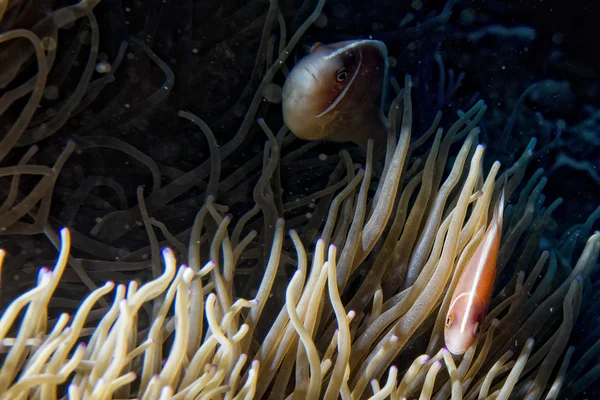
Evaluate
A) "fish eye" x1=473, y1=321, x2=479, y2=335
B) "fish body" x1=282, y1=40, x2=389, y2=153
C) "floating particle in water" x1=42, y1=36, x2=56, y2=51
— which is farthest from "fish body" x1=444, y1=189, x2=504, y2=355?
"floating particle in water" x1=42, y1=36, x2=56, y2=51

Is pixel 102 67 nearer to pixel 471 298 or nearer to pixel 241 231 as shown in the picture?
pixel 241 231

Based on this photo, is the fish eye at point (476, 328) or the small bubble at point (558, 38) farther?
the small bubble at point (558, 38)

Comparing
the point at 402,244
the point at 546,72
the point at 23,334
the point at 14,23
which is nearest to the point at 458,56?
the point at 546,72

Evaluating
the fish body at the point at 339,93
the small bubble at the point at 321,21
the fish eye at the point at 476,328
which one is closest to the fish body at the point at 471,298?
the fish eye at the point at 476,328

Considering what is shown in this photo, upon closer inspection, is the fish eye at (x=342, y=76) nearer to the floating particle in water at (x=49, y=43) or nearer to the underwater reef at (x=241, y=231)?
the underwater reef at (x=241, y=231)

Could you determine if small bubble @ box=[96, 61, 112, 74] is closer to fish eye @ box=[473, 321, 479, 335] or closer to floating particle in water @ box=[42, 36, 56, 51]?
floating particle in water @ box=[42, 36, 56, 51]

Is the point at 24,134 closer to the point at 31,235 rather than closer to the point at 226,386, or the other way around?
the point at 31,235
